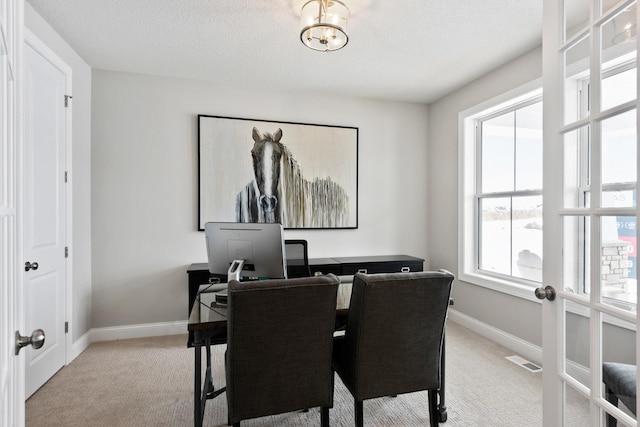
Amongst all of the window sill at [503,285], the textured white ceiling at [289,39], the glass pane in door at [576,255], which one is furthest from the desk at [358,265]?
the glass pane in door at [576,255]

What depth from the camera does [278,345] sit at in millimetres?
1462

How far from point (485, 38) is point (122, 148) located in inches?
132

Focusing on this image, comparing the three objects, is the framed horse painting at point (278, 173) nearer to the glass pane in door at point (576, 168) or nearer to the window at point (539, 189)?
the window at point (539, 189)

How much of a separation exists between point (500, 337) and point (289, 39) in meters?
3.23

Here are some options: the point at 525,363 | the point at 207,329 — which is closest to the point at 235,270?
the point at 207,329

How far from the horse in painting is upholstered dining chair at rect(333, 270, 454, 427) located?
205cm

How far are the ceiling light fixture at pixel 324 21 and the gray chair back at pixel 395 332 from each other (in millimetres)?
1579

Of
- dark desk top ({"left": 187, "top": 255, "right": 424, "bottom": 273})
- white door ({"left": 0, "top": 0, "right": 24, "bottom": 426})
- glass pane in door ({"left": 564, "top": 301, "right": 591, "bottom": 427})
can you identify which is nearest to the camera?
white door ({"left": 0, "top": 0, "right": 24, "bottom": 426})

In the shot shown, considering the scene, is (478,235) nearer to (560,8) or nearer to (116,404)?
(560,8)

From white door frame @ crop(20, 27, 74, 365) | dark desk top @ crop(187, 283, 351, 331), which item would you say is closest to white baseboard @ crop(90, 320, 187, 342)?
white door frame @ crop(20, 27, 74, 365)

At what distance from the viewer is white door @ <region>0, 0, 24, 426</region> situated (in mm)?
722

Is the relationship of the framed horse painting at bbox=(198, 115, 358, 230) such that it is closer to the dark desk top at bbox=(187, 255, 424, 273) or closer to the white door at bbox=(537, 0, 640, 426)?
the dark desk top at bbox=(187, 255, 424, 273)

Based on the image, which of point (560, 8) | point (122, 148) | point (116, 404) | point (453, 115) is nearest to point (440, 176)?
point (453, 115)

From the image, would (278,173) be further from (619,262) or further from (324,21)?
(619,262)
